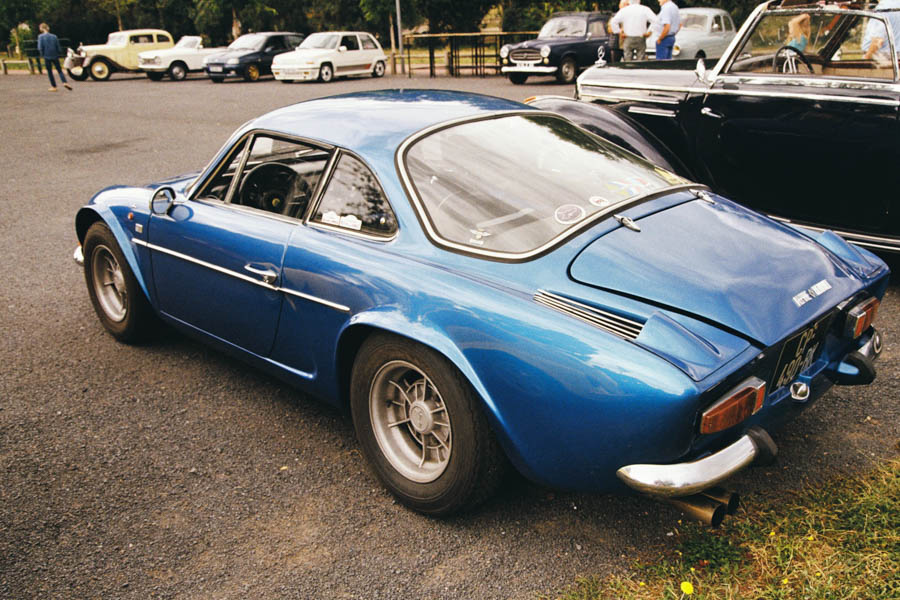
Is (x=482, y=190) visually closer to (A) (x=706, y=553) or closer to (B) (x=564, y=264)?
(B) (x=564, y=264)

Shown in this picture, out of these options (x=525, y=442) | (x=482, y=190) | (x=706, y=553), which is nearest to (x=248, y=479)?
(x=525, y=442)

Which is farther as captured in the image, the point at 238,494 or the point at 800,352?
the point at 238,494

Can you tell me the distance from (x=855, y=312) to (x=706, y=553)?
103 centimetres

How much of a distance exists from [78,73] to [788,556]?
94.2ft

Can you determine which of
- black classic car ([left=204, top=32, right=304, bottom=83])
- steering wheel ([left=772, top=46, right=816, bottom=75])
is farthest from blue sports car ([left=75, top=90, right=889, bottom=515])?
black classic car ([left=204, top=32, right=304, bottom=83])

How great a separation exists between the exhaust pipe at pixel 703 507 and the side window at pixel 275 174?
6.66 feet

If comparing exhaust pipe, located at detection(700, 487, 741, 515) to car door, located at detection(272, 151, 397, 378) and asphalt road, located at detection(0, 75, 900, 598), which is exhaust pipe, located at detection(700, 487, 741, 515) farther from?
car door, located at detection(272, 151, 397, 378)

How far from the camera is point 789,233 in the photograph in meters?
2.88

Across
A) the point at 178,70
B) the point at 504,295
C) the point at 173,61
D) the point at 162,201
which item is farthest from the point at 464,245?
the point at 178,70

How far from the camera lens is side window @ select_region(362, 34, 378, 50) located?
73.5ft

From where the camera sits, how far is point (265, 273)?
302 cm

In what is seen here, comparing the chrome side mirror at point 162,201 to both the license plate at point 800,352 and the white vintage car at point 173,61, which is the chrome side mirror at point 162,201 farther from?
the white vintage car at point 173,61

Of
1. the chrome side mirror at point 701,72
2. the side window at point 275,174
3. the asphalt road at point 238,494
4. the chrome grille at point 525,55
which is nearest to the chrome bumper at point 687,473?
the asphalt road at point 238,494

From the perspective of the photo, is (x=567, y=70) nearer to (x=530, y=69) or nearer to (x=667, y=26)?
(x=530, y=69)
